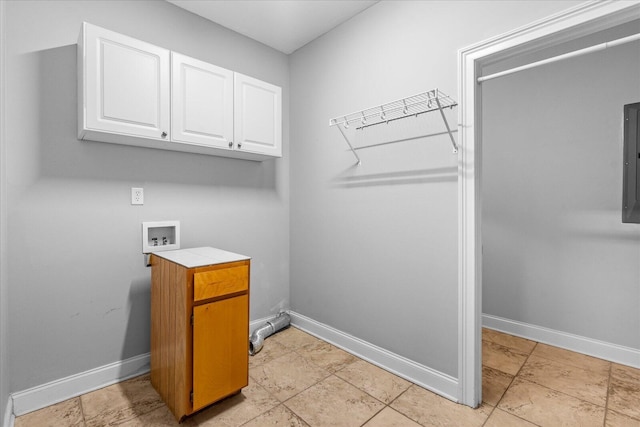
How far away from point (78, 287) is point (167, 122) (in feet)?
3.77

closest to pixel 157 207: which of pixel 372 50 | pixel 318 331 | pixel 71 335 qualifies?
pixel 71 335

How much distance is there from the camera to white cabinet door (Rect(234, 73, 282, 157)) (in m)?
2.24

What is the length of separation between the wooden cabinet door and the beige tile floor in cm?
14

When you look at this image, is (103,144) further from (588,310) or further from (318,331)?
(588,310)

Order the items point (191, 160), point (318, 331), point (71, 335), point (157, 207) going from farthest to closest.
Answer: point (318, 331), point (191, 160), point (157, 207), point (71, 335)

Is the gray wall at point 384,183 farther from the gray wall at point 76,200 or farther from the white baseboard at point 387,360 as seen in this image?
the gray wall at point 76,200

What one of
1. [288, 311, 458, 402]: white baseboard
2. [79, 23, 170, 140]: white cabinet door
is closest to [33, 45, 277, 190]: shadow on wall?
[79, 23, 170, 140]: white cabinet door

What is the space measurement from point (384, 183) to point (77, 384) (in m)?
2.32

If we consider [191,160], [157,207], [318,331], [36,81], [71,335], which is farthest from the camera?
[318,331]

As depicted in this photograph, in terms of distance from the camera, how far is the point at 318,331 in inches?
105

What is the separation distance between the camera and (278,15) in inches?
92.6

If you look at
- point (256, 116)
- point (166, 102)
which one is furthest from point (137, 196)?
point (256, 116)

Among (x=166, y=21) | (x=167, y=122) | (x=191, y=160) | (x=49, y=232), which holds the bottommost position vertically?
(x=49, y=232)

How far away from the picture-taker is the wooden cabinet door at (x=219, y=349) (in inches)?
63.0
